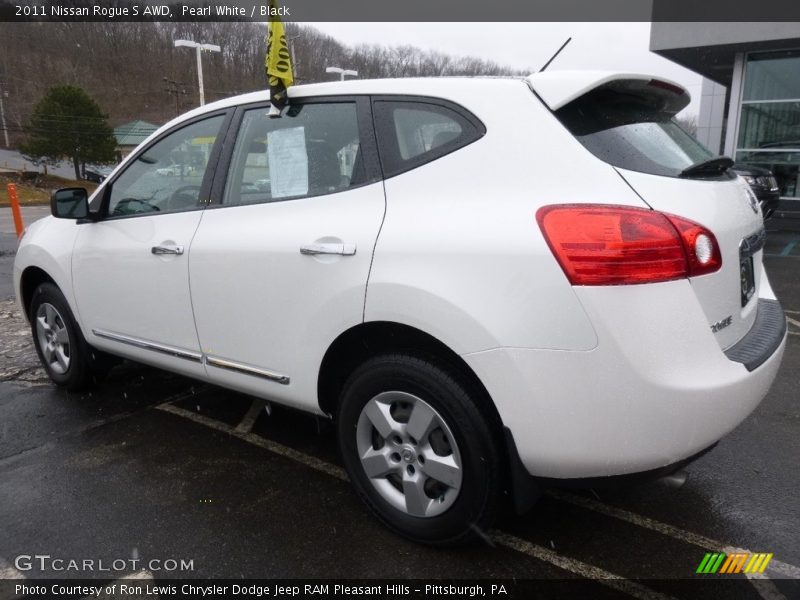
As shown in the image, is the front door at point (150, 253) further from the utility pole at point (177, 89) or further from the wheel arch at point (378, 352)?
the utility pole at point (177, 89)

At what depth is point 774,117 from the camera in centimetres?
1466

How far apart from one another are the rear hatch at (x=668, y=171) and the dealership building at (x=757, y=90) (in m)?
14.1

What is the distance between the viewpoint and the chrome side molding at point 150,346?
10.1 ft

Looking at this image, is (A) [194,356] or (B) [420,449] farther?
(A) [194,356]

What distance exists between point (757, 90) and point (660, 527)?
51.7 feet

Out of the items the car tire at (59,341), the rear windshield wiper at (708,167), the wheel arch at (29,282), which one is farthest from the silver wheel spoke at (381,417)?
the wheel arch at (29,282)

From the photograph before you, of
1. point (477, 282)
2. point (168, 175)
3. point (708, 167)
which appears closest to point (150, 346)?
point (168, 175)

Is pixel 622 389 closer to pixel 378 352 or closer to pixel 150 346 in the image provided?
pixel 378 352

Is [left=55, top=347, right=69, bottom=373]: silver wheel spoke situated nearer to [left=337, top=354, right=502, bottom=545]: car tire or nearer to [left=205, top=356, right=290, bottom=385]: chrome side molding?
[left=205, top=356, right=290, bottom=385]: chrome side molding

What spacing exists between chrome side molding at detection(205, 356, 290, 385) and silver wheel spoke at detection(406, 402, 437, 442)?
68cm

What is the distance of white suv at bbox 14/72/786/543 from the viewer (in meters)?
1.85

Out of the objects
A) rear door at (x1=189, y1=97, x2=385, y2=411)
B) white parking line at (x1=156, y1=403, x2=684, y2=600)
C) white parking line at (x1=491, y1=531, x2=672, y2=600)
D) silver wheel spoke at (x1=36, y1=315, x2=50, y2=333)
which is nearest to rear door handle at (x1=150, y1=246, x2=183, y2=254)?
rear door at (x1=189, y1=97, x2=385, y2=411)

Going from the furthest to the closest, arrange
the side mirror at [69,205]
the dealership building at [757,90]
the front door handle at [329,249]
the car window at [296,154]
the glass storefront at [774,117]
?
1. the glass storefront at [774,117]
2. the dealership building at [757,90]
3. the side mirror at [69,205]
4. the car window at [296,154]
5. the front door handle at [329,249]

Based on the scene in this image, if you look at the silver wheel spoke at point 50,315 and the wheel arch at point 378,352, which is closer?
the wheel arch at point 378,352
